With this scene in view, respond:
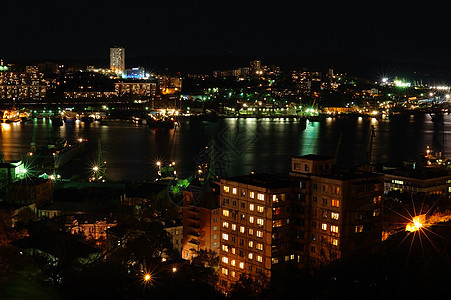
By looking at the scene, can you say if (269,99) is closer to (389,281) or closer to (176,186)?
(176,186)

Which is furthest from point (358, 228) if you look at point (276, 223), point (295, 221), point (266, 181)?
point (266, 181)

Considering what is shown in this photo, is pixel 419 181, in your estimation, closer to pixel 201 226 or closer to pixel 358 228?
pixel 358 228

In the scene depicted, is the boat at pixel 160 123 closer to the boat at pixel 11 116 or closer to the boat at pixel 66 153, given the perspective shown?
the boat at pixel 11 116

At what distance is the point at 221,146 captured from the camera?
11602mm

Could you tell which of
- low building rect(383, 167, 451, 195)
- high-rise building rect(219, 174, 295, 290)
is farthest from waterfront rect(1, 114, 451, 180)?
high-rise building rect(219, 174, 295, 290)

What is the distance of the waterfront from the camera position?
862cm

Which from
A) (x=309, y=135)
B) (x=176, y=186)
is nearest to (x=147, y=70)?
(x=309, y=135)

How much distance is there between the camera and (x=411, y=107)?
2794cm

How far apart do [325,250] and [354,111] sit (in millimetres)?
21859

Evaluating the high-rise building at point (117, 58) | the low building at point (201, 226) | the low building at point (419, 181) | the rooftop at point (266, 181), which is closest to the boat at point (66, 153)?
the low building at point (419, 181)

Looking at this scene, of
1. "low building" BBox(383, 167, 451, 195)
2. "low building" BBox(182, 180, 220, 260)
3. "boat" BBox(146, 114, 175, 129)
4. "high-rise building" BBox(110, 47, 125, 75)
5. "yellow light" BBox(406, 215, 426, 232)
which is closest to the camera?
"low building" BBox(182, 180, 220, 260)

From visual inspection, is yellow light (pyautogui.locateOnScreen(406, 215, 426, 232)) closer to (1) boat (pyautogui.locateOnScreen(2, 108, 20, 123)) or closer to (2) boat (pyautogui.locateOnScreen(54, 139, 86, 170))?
(2) boat (pyautogui.locateOnScreen(54, 139, 86, 170))

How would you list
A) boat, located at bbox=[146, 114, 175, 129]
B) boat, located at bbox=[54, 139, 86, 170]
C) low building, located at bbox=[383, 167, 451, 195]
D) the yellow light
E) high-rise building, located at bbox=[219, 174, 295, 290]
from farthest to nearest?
boat, located at bbox=[146, 114, 175, 129] → boat, located at bbox=[54, 139, 86, 170] → low building, located at bbox=[383, 167, 451, 195] → the yellow light → high-rise building, located at bbox=[219, 174, 295, 290]

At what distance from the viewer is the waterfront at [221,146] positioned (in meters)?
8.62
